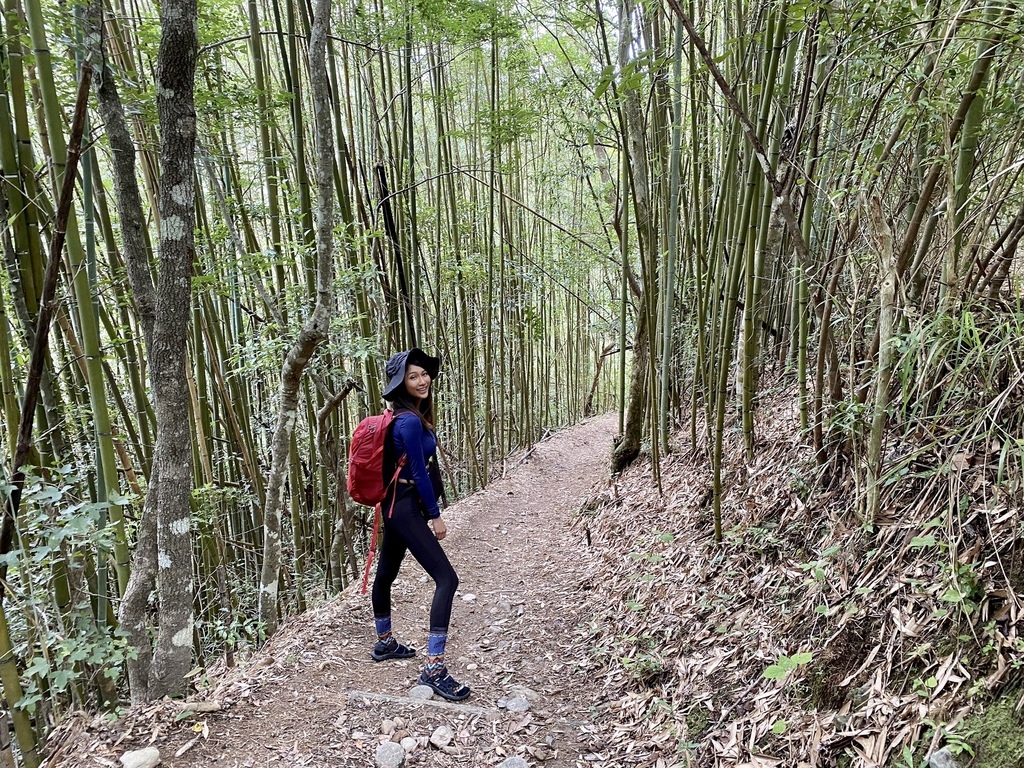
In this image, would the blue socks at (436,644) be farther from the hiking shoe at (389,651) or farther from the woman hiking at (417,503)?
the hiking shoe at (389,651)

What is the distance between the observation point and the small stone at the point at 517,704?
94.3 inches

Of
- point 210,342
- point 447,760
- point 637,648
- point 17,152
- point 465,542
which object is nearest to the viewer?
point 447,760

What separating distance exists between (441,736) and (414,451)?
114cm

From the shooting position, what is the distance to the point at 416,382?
261 centimetres

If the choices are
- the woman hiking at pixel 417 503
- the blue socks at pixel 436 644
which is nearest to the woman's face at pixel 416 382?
the woman hiking at pixel 417 503

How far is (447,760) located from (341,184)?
13.2ft

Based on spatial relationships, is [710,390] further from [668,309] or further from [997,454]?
[997,454]

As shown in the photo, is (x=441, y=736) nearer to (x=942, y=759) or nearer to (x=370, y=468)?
(x=370, y=468)

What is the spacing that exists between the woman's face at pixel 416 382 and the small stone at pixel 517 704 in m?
1.42

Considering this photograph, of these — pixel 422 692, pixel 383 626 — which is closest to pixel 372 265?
pixel 383 626

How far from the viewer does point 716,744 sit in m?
1.79

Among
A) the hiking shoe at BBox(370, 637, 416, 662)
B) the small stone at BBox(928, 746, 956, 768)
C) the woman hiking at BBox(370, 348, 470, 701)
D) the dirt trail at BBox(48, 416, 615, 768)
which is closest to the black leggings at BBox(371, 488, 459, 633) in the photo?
the woman hiking at BBox(370, 348, 470, 701)

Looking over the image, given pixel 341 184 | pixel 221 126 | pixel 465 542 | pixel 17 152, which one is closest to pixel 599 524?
pixel 465 542

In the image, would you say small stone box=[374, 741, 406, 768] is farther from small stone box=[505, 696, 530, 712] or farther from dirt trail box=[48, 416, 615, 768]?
small stone box=[505, 696, 530, 712]
